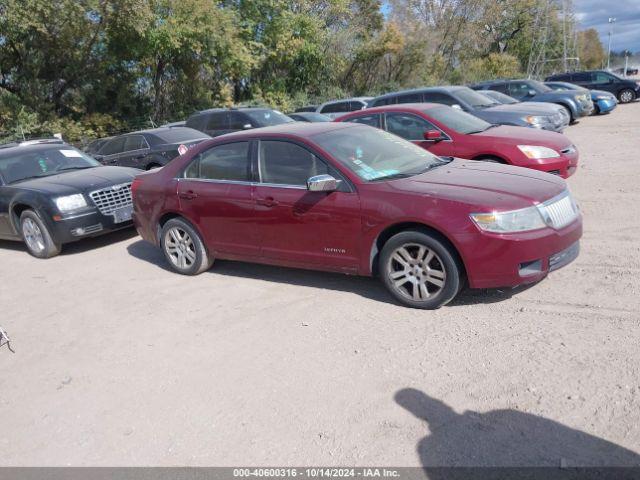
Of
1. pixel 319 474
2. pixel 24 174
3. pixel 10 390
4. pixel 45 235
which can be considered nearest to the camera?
pixel 319 474

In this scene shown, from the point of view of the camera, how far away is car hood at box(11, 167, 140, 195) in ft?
26.0

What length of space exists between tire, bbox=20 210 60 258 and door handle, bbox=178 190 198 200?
2715mm

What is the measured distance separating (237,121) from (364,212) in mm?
9876

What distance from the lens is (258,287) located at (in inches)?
230

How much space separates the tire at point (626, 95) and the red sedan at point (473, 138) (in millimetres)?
18561

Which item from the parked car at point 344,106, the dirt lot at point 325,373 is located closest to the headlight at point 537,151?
the dirt lot at point 325,373

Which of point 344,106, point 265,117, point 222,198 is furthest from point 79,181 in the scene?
point 344,106

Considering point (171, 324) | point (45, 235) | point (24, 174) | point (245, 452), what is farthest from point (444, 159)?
point (24, 174)

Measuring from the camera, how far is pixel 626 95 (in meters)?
24.1

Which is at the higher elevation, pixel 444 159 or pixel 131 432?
pixel 444 159

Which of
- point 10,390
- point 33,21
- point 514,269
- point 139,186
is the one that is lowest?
point 10,390

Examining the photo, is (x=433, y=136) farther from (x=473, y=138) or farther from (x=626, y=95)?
(x=626, y=95)

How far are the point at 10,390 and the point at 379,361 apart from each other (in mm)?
2818

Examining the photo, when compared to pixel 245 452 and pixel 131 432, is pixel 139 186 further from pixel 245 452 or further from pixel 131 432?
pixel 245 452
